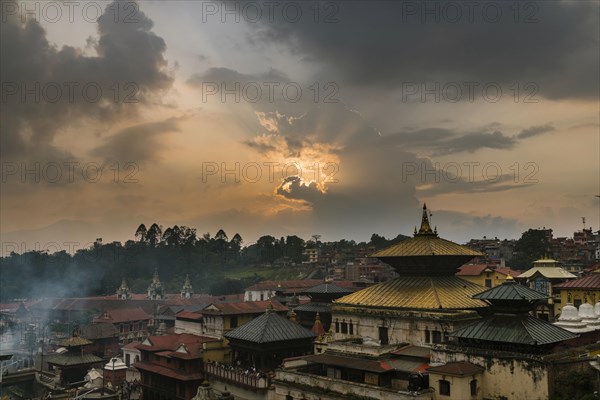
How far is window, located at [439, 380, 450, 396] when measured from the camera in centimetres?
3011

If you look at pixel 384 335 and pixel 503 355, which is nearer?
A: pixel 503 355

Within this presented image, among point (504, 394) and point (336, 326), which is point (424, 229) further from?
point (504, 394)

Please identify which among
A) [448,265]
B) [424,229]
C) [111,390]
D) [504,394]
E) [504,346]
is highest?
[424,229]

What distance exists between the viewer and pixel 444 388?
30.2 meters

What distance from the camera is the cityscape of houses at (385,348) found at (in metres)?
30.2

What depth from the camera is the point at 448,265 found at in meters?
43.9

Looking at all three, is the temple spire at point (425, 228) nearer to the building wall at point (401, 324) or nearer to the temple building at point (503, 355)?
the building wall at point (401, 324)

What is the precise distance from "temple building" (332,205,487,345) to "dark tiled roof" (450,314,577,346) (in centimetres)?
486

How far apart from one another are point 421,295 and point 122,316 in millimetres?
66729

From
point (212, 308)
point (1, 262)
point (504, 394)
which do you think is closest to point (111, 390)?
point (212, 308)

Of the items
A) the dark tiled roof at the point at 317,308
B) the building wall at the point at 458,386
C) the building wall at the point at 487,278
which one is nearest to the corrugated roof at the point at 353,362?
the building wall at the point at 458,386

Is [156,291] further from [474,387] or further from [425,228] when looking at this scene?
[474,387]

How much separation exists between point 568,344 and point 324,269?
422ft

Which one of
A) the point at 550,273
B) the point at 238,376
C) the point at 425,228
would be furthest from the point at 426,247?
the point at 550,273
